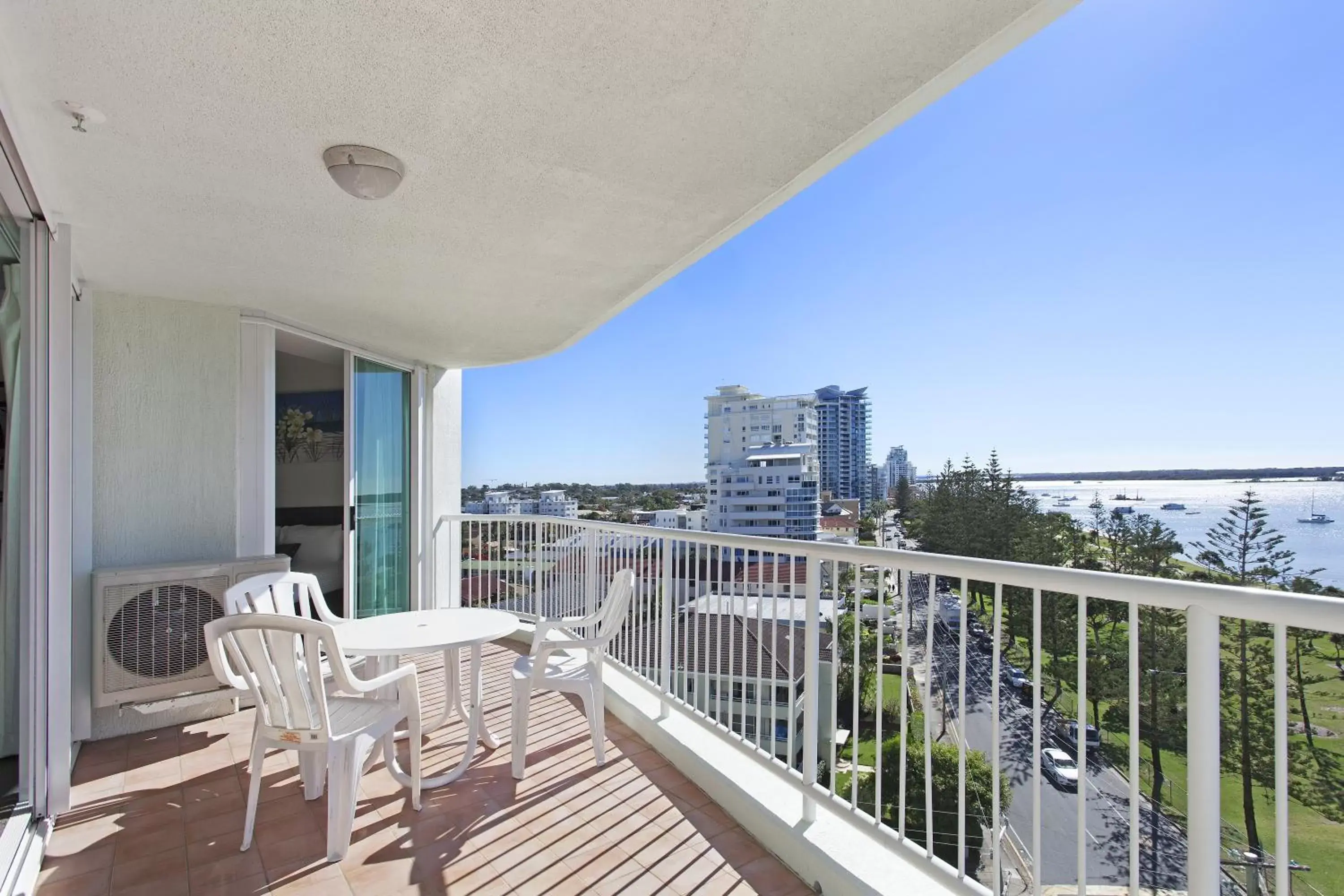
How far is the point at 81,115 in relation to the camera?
1909 millimetres

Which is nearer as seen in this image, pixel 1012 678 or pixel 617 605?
pixel 1012 678

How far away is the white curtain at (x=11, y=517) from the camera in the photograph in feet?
7.43

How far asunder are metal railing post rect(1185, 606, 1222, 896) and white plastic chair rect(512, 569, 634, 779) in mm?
2275

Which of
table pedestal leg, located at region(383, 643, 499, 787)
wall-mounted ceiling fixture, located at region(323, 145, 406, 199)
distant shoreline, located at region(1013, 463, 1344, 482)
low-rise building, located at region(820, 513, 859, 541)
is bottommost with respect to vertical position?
low-rise building, located at region(820, 513, 859, 541)

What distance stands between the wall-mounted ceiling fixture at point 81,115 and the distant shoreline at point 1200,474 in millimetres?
10391

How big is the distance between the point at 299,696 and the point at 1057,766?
246 centimetres

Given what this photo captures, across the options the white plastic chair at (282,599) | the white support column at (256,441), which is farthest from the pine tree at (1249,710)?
the white support column at (256,441)

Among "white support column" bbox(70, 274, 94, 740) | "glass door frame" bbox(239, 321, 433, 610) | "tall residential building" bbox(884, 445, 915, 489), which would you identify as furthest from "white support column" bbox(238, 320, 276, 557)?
"tall residential building" bbox(884, 445, 915, 489)

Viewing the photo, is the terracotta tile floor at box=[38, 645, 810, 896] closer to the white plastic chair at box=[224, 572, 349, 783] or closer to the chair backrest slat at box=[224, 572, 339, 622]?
the white plastic chair at box=[224, 572, 349, 783]

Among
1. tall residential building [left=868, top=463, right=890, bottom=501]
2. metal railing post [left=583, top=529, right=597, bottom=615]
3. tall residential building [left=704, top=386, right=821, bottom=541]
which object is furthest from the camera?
tall residential building [left=868, top=463, right=890, bottom=501]

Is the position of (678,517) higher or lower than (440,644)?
lower

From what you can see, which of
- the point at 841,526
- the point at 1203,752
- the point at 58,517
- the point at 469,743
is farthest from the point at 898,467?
the point at 58,517

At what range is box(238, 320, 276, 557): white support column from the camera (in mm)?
3990

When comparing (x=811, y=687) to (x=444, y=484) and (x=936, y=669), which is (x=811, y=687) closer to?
(x=936, y=669)
